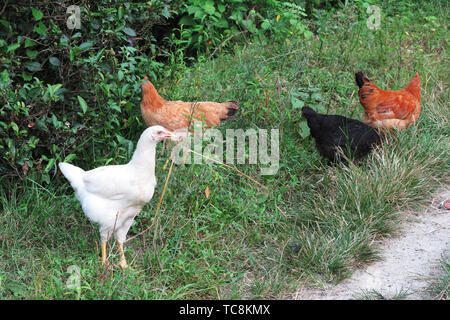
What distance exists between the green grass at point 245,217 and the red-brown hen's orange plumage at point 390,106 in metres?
0.19

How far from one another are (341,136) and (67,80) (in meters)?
2.41

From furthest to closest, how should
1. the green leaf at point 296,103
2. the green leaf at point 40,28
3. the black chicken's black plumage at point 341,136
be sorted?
the green leaf at point 296,103
the black chicken's black plumage at point 341,136
the green leaf at point 40,28

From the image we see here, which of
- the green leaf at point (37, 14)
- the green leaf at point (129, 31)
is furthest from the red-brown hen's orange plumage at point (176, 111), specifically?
the green leaf at point (37, 14)

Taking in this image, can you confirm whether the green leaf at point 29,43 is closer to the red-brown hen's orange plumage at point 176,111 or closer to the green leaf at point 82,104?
the green leaf at point 82,104

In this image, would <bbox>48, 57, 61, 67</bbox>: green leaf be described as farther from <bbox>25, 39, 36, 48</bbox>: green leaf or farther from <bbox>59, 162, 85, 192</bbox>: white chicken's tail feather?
<bbox>59, 162, 85, 192</bbox>: white chicken's tail feather

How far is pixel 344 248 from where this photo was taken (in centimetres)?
370

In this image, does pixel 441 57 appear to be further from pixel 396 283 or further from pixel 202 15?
pixel 396 283

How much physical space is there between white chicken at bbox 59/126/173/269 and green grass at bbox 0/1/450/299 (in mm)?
229

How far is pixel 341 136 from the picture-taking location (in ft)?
15.5

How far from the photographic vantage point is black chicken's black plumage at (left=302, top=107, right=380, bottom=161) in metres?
4.68

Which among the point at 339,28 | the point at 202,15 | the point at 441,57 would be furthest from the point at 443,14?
the point at 202,15

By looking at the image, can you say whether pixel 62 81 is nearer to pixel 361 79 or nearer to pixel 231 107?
pixel 231 107

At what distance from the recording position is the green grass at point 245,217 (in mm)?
3512

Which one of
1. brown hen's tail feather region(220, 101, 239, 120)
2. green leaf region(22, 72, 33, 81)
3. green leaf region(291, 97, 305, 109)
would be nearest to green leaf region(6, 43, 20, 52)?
green leaf region(22, 72, 33, 81)
